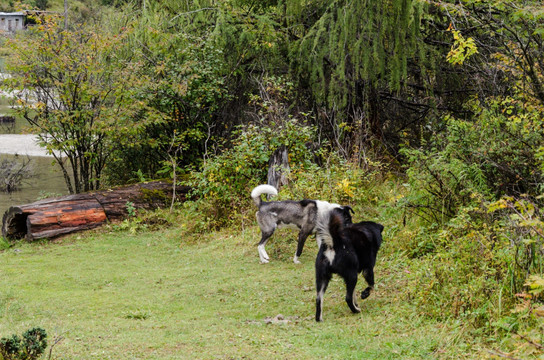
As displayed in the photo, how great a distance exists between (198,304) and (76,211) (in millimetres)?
5848

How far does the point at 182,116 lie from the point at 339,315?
9.83 m

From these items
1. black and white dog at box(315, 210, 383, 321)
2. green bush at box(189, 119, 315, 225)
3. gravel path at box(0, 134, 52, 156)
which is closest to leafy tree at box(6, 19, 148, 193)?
green bush at box(189, 119, 315, 225)

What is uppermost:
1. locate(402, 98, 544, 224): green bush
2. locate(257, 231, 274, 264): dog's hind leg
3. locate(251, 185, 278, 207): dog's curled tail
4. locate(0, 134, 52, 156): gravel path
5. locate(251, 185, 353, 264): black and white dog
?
locate(402, 98, 544, 224): green bush

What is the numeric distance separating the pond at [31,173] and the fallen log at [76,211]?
2.22 meters

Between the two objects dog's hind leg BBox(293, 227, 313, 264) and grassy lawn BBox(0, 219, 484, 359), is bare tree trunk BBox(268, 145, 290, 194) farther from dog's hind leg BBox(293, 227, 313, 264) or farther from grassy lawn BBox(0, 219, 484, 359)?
dog's hind leg BBox(293, 227, 313, 264)

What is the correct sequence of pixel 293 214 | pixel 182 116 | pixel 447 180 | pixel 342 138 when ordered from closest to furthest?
pixel 447 180
pixel 293 214
pixel 342 138
pixel 182 116

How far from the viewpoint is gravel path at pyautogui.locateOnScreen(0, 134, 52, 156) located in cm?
2756

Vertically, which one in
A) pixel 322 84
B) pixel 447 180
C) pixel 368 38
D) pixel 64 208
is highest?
pixel 368 38

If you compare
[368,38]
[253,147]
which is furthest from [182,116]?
[368,38]

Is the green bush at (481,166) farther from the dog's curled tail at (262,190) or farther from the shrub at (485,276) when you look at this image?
the dog's curled tail at (262,190)

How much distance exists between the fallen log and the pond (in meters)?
2.22

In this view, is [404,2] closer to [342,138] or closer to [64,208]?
[342,138]

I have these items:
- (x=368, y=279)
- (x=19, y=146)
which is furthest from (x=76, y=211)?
(x=19, y=146)

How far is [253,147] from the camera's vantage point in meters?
11.8
